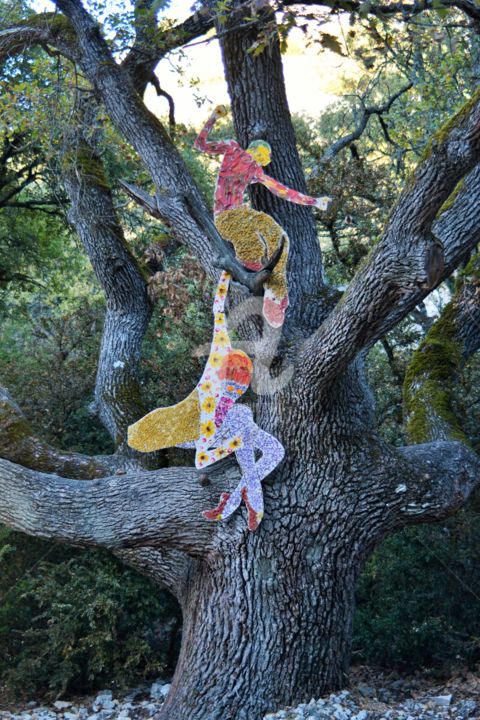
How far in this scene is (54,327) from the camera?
10.7 m

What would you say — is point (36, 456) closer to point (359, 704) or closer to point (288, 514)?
point (288, 514)

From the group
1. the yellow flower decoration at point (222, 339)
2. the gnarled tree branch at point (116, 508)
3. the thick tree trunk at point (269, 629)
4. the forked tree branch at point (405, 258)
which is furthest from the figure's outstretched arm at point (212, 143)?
the thick tree trunk at point (269, 629)

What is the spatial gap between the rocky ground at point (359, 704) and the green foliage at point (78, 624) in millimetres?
221

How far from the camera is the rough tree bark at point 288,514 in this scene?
5848 mm

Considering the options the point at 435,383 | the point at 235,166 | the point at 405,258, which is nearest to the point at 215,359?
the point at 235,166

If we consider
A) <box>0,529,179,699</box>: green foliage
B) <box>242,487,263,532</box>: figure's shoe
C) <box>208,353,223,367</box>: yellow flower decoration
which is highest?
<box>208,353,223,367</box>: yellow flower decoration

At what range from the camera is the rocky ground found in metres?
5.69

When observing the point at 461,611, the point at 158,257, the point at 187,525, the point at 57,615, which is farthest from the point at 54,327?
the point at 461,611

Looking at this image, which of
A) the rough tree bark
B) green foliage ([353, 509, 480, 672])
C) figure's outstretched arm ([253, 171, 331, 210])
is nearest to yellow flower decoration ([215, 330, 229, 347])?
the rough tree bark

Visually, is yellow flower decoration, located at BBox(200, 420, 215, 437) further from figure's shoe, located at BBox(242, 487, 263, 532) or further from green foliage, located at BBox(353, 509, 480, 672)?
green foliage, located at BBox(353, 509, 480, 672)

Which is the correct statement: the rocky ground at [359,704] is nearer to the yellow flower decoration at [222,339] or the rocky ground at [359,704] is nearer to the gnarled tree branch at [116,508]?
the gnarled tree branch at [116,508]

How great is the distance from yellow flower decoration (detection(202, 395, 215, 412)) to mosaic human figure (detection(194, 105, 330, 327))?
748 millimetres

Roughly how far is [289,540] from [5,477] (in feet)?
7.48

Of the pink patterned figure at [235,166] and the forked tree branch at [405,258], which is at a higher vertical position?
the pink patterned figure at [235,166]
